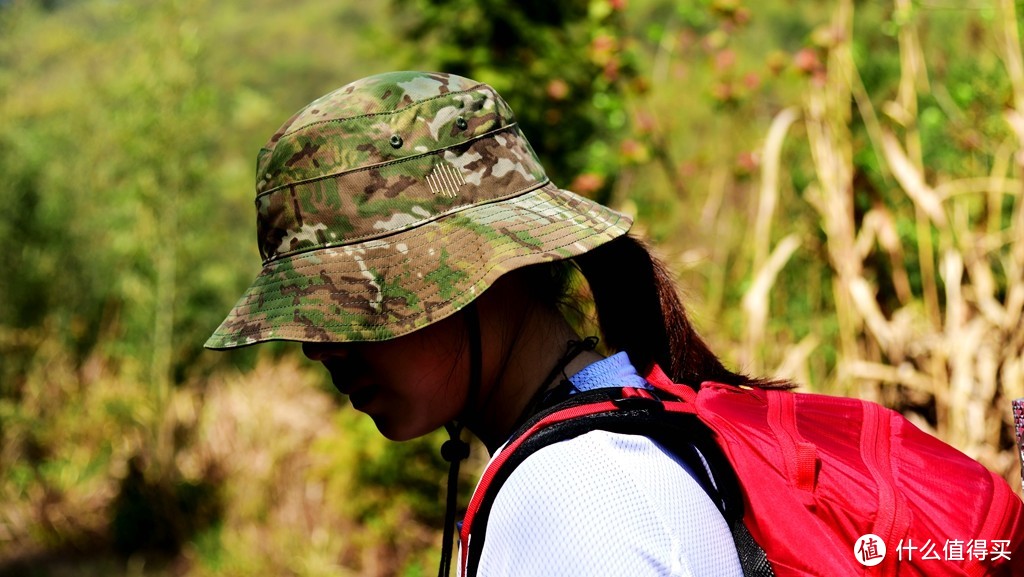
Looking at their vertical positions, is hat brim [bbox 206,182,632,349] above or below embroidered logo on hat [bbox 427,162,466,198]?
below

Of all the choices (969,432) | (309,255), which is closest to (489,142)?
(309,255)

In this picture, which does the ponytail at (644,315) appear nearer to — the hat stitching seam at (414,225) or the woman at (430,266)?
the woman at (430,266)

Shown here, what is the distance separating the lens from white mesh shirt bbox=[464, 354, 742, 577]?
943 mm

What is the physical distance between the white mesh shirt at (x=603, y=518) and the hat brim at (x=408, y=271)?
0.26 metres

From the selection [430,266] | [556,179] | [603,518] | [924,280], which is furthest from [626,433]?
[556,179]

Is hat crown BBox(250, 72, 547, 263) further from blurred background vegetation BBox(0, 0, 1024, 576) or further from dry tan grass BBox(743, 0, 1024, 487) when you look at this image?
dry tan grass BBox(743, 0, 1024, 487)

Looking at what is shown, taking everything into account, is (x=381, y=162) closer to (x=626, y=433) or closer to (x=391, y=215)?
(x=391, y=215)

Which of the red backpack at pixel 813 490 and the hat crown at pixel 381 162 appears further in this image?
the hat crown at pixel 381 162

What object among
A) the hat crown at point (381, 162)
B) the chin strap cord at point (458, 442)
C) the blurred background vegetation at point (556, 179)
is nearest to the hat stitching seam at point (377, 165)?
the hat crown at point (381, 162)

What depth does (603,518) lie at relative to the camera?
95 centimetres

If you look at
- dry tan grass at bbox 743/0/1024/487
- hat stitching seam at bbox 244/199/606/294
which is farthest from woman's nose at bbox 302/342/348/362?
→ dry tan grass at bbox 743/0/1024/487

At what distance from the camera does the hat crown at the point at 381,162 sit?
1.24m

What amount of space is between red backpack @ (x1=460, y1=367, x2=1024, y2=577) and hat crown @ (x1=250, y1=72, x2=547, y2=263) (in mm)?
344

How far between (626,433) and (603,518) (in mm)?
128
